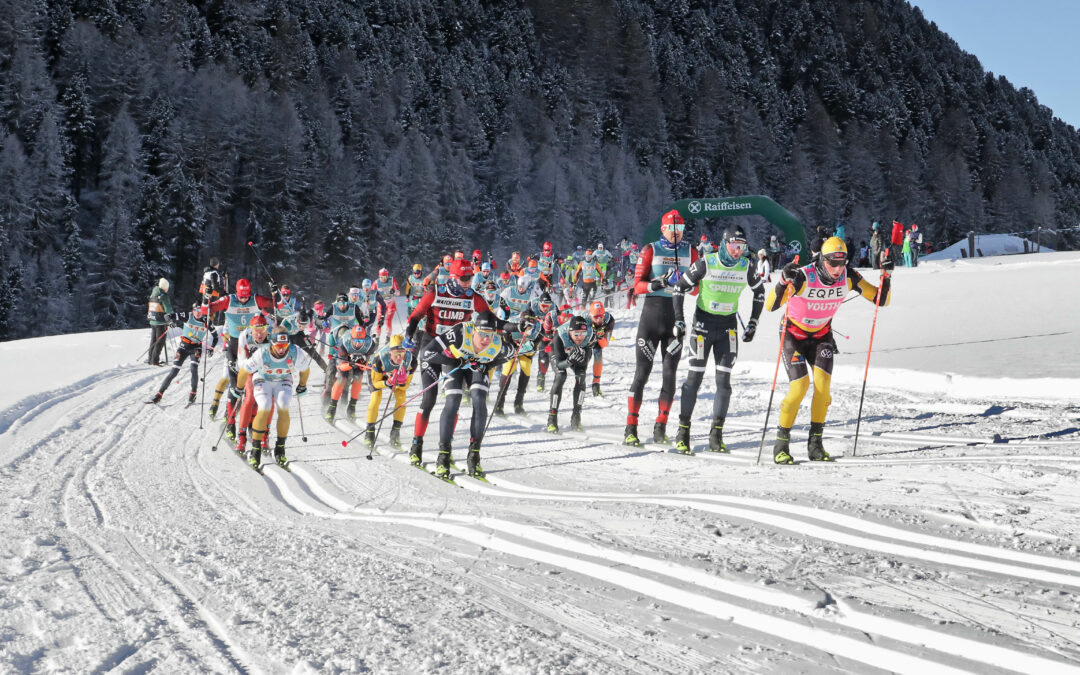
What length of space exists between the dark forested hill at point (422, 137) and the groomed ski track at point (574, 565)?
41.7m

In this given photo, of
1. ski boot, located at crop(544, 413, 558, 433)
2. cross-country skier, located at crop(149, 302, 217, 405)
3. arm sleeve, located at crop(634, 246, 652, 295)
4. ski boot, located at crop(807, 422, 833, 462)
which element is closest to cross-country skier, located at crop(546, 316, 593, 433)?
ski boot, located at crop(544, 413, 558, 433)

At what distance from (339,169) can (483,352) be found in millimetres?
57843

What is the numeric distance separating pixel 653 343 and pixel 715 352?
1127 millimetres

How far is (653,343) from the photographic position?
29.9 ft

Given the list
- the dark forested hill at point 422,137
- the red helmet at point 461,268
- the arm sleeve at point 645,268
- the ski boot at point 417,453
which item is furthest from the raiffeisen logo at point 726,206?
the dark forested hill at point 422,137

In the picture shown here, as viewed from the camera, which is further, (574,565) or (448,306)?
(448,306)

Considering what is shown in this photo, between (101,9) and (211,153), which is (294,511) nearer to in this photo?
(211,153)

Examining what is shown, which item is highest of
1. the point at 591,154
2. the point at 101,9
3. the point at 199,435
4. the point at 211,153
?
the point at 101,9

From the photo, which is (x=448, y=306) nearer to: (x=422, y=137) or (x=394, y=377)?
(x=394, y=377)

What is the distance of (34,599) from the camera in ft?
13.7

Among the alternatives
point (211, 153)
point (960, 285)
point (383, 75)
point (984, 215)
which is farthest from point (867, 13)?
point (960, 285)

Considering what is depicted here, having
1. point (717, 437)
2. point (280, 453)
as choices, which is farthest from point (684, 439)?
point (280, 453)

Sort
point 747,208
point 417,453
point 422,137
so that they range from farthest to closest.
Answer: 1. point 422,137
2. point 747,208
3. point 417,453

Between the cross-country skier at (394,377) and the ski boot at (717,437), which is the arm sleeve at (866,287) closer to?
the ski boot at (717,437)
